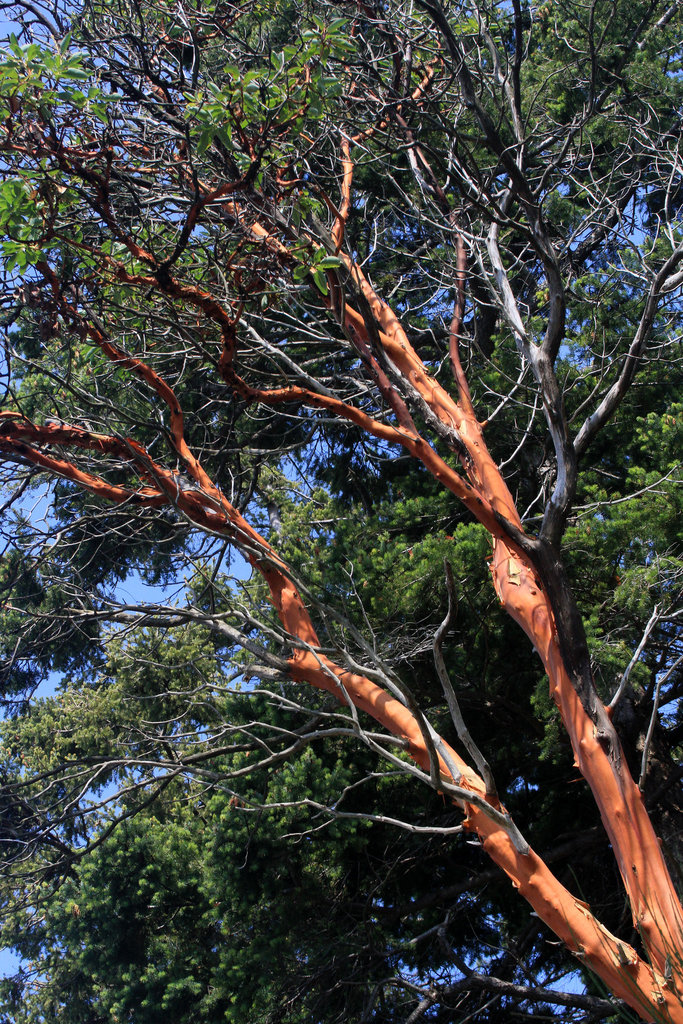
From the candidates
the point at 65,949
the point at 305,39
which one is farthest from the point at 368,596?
the point at 65,949

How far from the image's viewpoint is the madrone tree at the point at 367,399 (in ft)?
14.8

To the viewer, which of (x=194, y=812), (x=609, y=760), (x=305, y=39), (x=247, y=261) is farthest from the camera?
(x=194, y=812)

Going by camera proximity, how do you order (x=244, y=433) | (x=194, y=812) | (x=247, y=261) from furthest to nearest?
1. (x=194, y=812)
2. (x=244, y=433)
3. (x=247, y=261)

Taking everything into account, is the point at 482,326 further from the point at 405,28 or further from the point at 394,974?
the point at 394,974

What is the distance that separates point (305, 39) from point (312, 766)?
5010mm

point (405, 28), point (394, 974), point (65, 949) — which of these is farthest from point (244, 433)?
point (65, 949)

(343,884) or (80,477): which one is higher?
(80,477)

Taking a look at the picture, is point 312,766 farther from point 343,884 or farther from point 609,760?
point 609,760

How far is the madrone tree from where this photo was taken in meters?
4.50

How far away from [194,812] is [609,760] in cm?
718

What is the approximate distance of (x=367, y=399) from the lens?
7.97 m

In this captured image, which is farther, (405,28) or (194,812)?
(194,812)

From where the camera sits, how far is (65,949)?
10.5 meters

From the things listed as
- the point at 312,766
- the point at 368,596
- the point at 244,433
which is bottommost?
the point at 312,766
